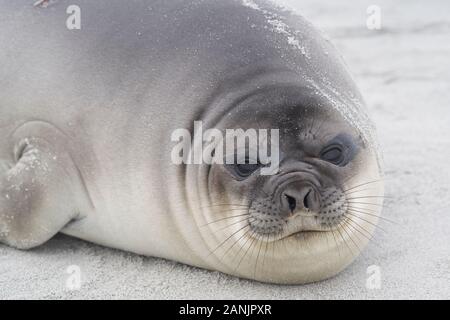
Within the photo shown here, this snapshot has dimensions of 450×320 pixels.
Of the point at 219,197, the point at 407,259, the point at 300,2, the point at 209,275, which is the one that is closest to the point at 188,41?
the point at 219,197

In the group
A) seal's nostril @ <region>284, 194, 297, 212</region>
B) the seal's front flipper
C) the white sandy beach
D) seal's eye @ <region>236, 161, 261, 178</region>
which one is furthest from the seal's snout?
the seal's front flipper

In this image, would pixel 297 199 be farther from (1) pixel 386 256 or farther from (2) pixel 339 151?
(1) pixel 386 256

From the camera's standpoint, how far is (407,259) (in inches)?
146

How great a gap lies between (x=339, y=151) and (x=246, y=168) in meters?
0.38

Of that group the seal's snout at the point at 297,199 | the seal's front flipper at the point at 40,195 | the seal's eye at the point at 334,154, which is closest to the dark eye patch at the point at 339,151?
the seal's eye at the point at 334,154

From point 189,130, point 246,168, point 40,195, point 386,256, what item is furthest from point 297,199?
point 40,195

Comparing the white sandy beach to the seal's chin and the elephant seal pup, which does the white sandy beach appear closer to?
the elephant seal pup

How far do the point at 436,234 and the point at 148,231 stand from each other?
1.38 meters

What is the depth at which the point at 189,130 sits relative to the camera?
3523 millimetres

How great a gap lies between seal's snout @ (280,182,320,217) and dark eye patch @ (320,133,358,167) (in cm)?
22

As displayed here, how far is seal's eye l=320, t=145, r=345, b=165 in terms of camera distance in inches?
128
